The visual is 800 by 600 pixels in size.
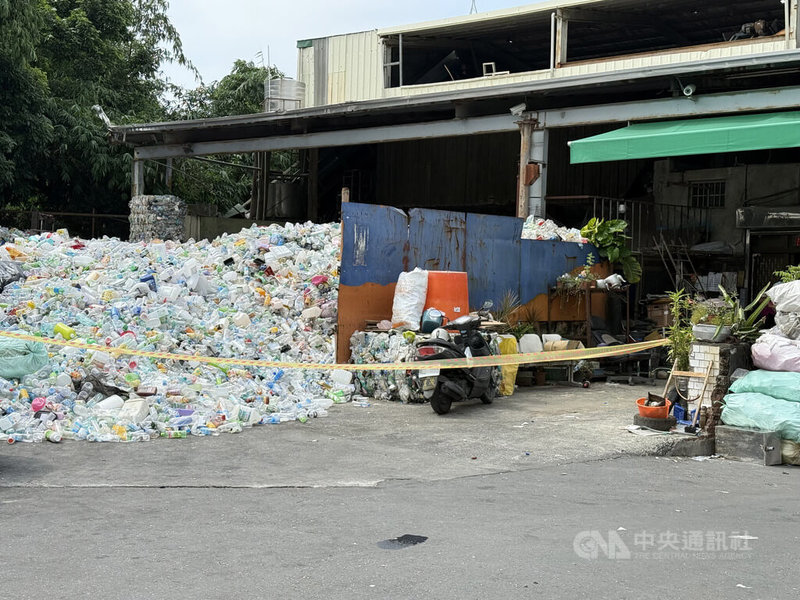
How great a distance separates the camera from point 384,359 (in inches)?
422

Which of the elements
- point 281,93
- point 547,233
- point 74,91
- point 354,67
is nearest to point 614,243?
point 547,233

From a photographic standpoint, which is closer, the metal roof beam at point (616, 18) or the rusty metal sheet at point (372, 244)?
the rusty metal sheet at point (372, 244)

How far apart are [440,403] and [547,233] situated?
577cm

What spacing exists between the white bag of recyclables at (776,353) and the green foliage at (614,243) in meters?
6.06

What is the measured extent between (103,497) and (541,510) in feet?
9.68

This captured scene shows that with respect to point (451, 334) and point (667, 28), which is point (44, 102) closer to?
point (667, 28)

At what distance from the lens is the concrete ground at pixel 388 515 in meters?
4.22

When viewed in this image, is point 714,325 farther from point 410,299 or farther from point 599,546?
point 599,546

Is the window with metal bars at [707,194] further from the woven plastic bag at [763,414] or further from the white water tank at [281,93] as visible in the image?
the woven plastic bag at [763,414]

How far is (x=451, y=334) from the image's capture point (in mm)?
10281

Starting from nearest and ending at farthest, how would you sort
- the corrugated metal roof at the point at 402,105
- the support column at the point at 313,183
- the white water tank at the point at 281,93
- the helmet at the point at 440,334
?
the helmet at the point at 440,334
the corrugated metal roof at the point at 402,105
the white water tank at the point at 281,93
the support column at the point at 313,183

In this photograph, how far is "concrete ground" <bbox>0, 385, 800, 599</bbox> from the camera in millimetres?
4223

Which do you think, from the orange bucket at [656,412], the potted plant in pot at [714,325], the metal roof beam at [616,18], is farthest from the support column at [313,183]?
the orange bucket at [656,412]

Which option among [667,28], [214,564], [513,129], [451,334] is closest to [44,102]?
[513,129]
